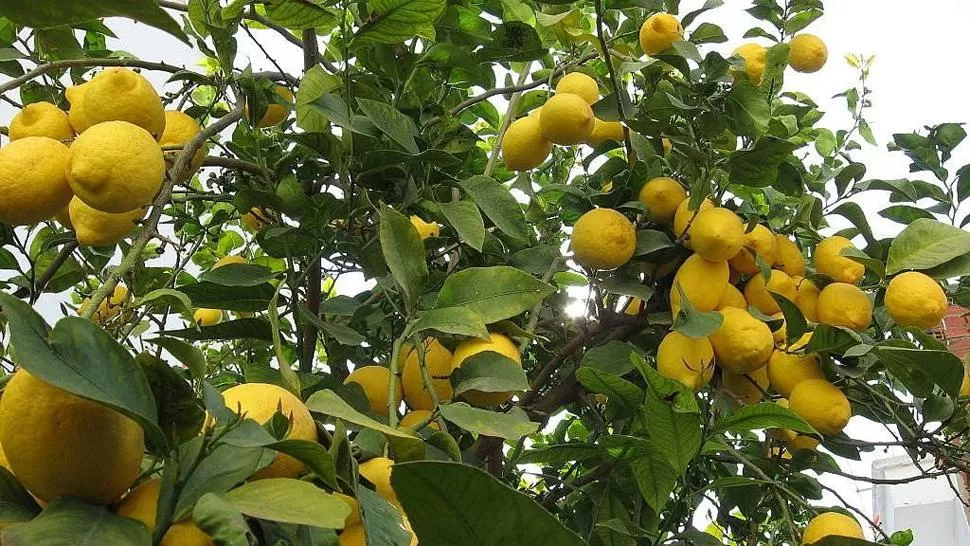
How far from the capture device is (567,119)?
1027 mm

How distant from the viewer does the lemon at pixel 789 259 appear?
3.66ft

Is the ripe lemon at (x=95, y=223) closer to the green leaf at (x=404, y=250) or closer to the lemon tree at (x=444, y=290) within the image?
the lemon tree at (x=444, y=290)

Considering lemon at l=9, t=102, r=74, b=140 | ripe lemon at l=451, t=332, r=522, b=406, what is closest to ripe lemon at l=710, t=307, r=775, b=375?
ripe lemon at l=451, t=332, r=522, b=406

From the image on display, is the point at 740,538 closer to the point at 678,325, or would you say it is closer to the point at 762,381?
the point at 762,381

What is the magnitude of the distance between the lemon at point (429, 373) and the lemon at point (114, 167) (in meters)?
0.35

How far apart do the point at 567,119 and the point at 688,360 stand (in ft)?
1.09

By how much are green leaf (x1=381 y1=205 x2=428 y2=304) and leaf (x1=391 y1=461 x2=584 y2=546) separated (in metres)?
0.41

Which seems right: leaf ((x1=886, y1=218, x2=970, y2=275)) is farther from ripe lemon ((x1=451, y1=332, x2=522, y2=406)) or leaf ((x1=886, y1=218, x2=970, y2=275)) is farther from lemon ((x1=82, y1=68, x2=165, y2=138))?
lemon ((x1=82, y1=68, x2=165, y2=138))

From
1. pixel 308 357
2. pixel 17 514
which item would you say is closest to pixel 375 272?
pixel 308 357

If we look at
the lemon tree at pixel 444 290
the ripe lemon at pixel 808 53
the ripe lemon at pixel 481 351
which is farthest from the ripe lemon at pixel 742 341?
the ripe lemon at pixel 808 53

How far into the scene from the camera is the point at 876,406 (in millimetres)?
1122

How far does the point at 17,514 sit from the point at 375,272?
627mm

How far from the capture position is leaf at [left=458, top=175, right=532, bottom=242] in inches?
38.5

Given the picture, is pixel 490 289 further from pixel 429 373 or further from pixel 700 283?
pixel 700 283
